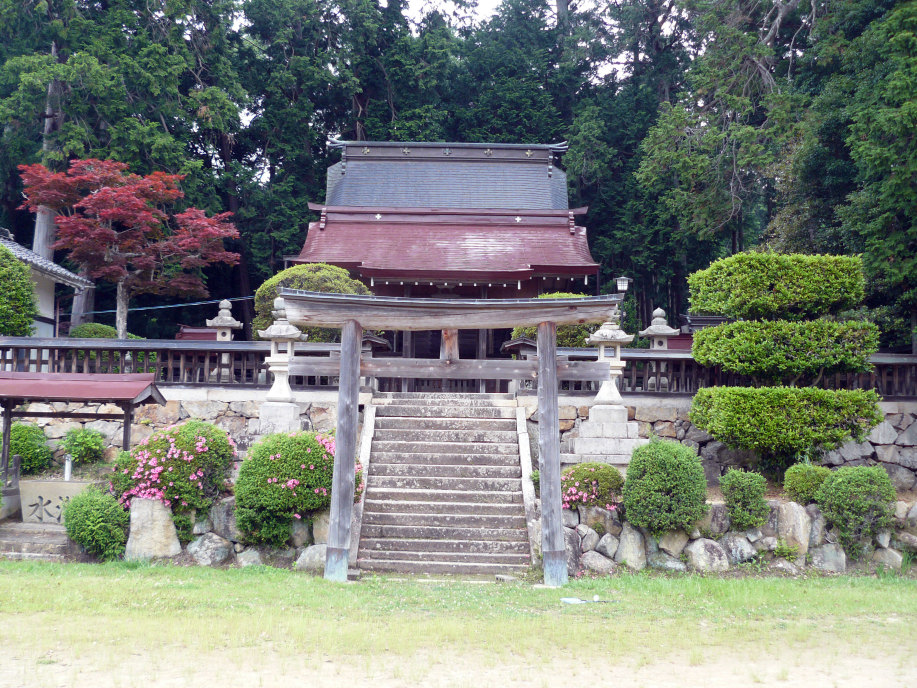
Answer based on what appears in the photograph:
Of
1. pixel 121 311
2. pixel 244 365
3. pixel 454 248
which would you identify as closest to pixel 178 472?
pixel 244 365

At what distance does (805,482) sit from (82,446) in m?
10.3

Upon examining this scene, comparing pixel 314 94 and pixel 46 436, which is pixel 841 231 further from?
pixel 314 94

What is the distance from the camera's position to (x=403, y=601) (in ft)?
23.5

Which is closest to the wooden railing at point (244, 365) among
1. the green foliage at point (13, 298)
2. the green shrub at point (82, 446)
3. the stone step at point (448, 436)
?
the green foliage at point (13, 298)

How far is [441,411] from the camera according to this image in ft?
38.1

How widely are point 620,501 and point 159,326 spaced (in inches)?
759

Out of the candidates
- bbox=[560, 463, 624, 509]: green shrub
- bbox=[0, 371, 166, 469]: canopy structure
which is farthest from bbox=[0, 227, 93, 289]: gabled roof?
bbox=[560, 463, 624, 509]: green shrub

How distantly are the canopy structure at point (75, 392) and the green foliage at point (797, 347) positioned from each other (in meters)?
8.15

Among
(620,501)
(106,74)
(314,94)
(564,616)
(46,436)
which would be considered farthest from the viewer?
(314,94)

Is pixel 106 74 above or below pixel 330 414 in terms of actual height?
above

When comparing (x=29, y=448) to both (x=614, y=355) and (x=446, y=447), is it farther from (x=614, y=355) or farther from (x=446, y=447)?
(x=614, y=355)

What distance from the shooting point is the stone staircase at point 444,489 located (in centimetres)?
896

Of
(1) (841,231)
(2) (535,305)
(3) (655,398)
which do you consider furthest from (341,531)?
(1) (841,231)

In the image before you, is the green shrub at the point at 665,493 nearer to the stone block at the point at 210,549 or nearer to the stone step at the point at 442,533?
the stone step at the point at 442,533
